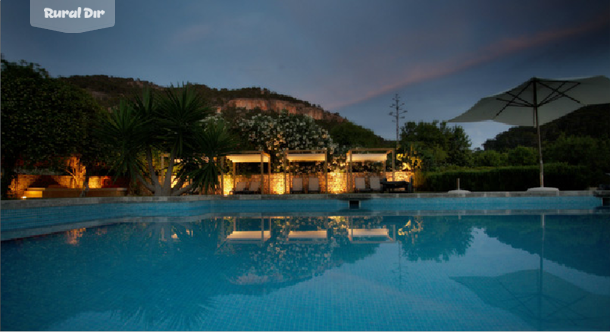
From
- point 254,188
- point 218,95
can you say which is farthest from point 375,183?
point 218,95

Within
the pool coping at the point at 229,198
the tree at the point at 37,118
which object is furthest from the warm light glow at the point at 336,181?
the tree at the point at 37,118

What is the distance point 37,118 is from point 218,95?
137ft

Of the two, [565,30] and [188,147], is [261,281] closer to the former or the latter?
[188,147]

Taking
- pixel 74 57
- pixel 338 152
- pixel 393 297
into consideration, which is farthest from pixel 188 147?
pixel 74 57

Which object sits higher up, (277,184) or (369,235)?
(277,184)

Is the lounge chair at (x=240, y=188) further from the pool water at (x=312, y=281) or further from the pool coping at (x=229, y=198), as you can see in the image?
the pool water at (x=312, y=281)

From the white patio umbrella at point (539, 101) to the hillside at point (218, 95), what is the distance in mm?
8816

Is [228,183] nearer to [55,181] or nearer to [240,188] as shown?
[240,188]

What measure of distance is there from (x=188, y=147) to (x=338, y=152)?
10022mm

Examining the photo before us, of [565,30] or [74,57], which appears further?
[74,57]

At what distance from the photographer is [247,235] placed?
17.2ft

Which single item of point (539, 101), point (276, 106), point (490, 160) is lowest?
point (490, 160)

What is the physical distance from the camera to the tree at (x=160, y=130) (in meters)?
8.48

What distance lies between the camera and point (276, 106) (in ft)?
206
